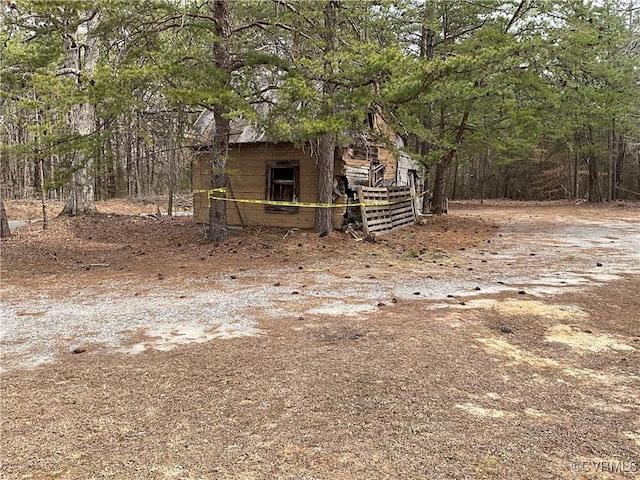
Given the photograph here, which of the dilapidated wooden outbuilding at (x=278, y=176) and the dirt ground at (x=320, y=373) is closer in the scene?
the dirt ground at (x=320, y=373)

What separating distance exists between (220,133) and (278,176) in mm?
3489

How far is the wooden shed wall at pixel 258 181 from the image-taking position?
13406 mm

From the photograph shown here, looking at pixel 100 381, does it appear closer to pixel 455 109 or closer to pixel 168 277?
pixel 168 277

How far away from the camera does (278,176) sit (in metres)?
14.0

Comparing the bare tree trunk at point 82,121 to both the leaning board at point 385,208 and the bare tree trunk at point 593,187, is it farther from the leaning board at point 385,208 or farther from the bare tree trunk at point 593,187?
the bare tree trunk at point 593,187

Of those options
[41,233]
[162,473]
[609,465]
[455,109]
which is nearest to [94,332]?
[162,473]

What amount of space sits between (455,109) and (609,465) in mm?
15595

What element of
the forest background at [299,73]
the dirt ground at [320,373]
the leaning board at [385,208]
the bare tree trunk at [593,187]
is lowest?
the dirt ground at [320,373]

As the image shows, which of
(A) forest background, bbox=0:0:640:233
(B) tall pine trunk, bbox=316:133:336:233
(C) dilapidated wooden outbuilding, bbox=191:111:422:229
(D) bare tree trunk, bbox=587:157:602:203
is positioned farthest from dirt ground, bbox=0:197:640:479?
(D) bare tree trunk, bbox=587:157:602:203

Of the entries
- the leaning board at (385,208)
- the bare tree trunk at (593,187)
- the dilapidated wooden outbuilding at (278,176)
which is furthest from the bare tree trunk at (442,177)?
the bare tree trunk at (593,187)

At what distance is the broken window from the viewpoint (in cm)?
1362

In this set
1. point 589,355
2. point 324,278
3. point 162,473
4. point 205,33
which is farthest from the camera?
point 205,33

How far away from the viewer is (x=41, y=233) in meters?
12.6

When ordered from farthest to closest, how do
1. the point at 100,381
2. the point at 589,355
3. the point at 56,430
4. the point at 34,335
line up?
1. the point at 34,335
2. the point at 589,355
3. the point at 100,381
4. the point at 56,430
